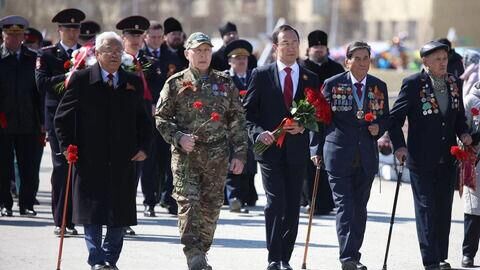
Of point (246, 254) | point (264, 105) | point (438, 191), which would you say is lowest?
point (246, 254)

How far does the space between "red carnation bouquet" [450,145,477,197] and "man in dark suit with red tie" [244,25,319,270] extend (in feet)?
4.80

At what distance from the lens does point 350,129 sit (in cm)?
1150

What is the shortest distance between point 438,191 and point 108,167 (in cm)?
311

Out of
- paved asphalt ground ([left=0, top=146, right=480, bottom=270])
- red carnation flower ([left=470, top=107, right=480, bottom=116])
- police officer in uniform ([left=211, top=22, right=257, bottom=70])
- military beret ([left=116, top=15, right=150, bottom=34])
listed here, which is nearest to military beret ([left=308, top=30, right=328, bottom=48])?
police officer in uniform ([left=211, top=22, right=257, bottom=70])

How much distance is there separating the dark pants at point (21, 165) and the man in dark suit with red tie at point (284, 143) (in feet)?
14.7

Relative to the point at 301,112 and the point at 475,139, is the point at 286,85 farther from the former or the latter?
the point at 475,139

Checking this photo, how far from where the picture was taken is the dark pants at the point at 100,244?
10875 mm

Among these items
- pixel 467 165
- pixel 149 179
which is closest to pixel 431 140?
pixel 467 165

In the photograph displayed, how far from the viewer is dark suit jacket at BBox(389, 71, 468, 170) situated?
1161cm

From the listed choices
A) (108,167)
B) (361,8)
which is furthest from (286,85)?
(361,8)

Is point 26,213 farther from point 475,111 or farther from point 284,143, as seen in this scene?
point 475,111

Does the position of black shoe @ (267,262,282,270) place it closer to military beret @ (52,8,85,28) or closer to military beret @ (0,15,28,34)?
military beret @ (52,8,85,28)

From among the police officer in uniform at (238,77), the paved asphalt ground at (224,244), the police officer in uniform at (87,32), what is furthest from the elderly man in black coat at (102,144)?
the police officer in uniform at (238,77)

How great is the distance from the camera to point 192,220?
10891 mm
